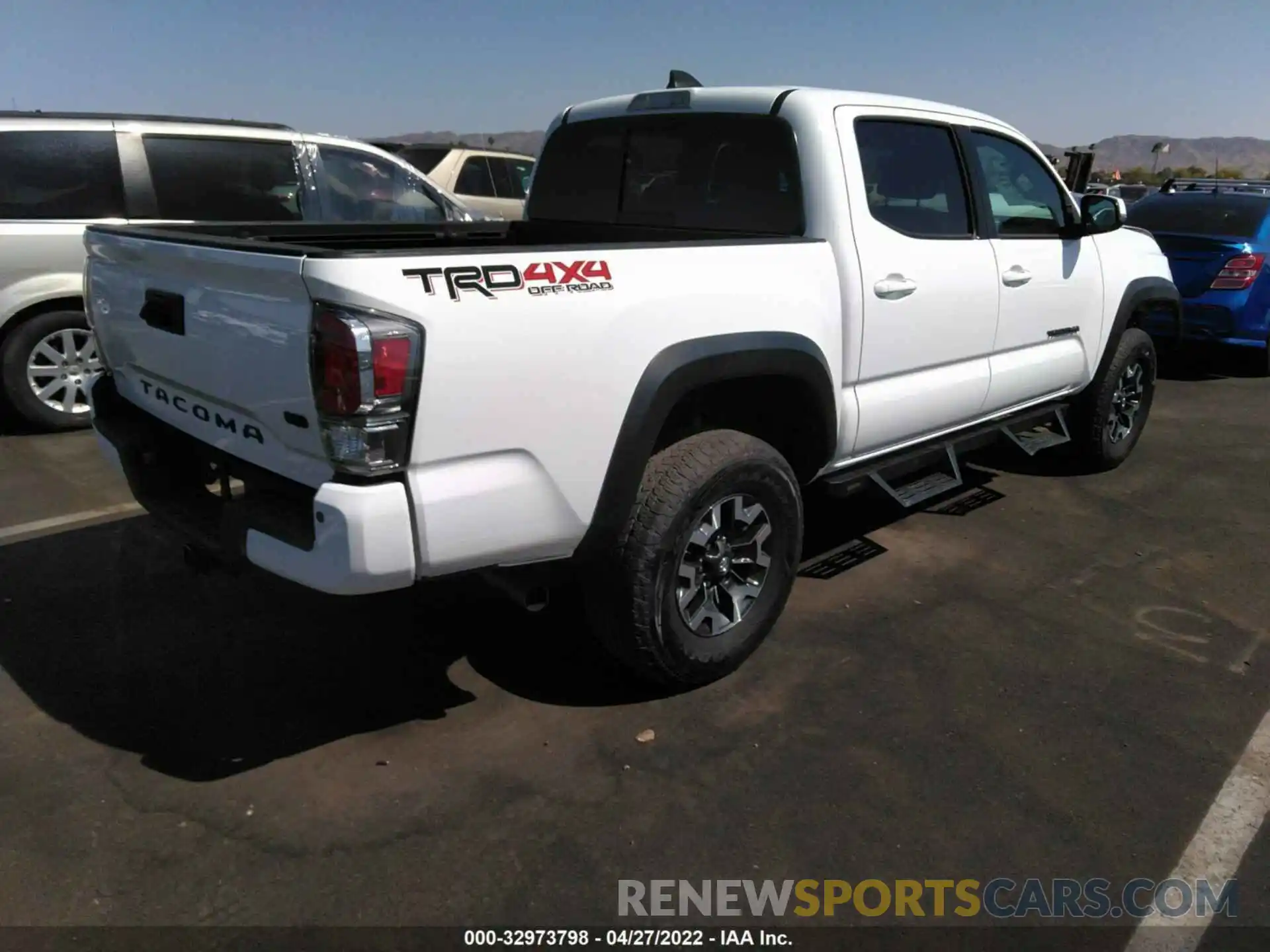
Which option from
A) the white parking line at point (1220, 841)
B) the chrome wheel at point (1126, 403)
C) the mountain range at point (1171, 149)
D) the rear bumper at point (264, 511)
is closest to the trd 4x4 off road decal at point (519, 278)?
the rear bumper at point (264, 511)

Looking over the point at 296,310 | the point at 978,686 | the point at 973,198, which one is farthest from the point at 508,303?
the point at 973,198

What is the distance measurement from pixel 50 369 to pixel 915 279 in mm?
5285

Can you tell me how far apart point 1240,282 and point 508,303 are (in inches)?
318

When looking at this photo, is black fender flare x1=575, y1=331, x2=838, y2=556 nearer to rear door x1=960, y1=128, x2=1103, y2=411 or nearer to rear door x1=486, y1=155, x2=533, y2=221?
rear door x1=960, y1=128, x2=1103, y2=411

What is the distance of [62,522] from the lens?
15.3ft

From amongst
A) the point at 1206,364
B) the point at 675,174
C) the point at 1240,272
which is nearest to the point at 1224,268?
the point at 1240,272

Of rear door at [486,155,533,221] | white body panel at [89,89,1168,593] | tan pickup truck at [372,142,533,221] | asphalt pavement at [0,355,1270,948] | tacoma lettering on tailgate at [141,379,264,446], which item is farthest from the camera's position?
rear door at [486,155,533,221]

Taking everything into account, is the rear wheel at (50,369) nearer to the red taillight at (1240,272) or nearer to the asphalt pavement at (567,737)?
the asphalt pavement at (567,737)

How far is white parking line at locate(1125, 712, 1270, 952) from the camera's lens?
2.35m

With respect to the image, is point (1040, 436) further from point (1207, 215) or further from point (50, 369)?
point (50, 369)

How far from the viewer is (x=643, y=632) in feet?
9.86

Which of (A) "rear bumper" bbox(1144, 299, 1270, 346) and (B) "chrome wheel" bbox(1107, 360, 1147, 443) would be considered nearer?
(B) "chrome wheel" bbox(1107, 360, 1147, 443)

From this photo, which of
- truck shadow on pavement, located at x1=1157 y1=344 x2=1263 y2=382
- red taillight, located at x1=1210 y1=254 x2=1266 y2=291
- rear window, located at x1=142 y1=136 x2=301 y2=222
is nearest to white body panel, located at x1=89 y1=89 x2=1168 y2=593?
rear window, located at x1=142 y1=136 x2=301 y2=222

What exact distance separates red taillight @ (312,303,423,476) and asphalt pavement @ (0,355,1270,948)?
0.63m
